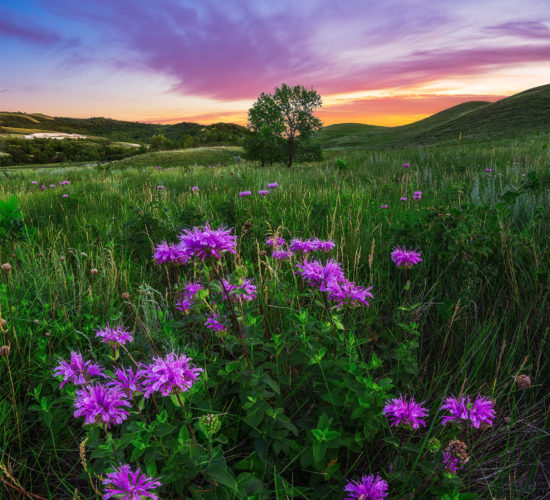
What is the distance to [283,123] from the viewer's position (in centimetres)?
3497

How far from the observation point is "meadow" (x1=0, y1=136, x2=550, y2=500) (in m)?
1.23

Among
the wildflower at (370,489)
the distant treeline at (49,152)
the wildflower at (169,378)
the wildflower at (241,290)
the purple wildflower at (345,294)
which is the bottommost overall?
the wildflower at (370,489)

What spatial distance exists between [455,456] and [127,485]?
40.7 inches

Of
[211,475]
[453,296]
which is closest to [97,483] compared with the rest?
[211,475]

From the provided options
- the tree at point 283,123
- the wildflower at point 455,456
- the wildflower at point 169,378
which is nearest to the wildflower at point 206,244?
the wildflower at point 169,378

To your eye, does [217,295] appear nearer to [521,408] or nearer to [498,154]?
[521,408]

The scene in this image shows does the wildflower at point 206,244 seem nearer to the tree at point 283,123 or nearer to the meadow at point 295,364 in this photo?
the meadow at point 295,364

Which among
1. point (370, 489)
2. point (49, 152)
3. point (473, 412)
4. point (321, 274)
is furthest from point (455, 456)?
point (49, 152)

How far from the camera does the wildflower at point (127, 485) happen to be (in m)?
0.93

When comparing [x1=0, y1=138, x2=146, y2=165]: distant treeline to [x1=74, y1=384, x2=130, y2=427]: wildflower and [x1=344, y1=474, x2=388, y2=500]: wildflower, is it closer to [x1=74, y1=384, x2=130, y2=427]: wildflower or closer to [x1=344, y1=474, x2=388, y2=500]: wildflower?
[x1=74, y1=384, x2=130, y2=427]: wildflower

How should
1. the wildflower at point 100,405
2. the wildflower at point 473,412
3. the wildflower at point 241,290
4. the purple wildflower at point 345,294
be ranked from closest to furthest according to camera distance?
1. the wildflower at point 100,405
2. the wildflower at point 473,412
3. the wildflower at point 241,290
4. the purple wildflower at point 345,294

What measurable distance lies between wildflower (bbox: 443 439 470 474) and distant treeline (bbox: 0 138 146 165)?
8003cm

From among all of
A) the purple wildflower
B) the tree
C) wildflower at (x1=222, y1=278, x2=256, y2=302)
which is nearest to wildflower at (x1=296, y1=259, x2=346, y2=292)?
the purple wildflower

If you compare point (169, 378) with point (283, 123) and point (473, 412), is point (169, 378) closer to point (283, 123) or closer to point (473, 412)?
point (473, 412)
